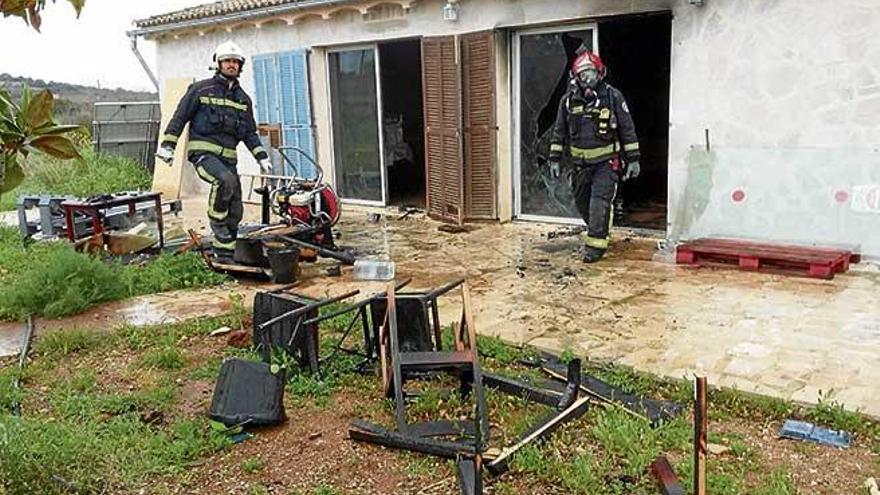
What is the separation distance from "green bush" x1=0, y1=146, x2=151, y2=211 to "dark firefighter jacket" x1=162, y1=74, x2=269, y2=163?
4794 millimetres

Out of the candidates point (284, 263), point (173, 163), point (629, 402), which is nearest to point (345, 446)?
point (629, 402)

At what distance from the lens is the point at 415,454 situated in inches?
134

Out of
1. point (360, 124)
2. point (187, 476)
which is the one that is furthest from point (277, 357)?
point (360, 124)

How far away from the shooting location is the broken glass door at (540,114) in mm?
8234

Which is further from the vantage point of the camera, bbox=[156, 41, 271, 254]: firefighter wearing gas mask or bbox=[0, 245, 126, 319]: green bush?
bbox=[156, 41, 271, 254]: firefighter wearing gas mask

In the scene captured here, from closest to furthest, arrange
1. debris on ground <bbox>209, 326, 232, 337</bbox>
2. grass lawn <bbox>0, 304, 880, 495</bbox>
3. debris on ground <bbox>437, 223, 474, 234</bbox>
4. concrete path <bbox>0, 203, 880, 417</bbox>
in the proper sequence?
grass lawn <bbox>0, 304, 880, 495</bbox>, concrete path <bbox>0, 203, 880, 417</bbox>, debris on ground <bbox>209, 326, 232, 337</bbox>, debris on ground <bbox>437, 223, 474, 234</bbox>

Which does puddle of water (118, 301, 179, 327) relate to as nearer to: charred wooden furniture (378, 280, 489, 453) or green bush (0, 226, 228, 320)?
green bush (0, 226, 228, 320)

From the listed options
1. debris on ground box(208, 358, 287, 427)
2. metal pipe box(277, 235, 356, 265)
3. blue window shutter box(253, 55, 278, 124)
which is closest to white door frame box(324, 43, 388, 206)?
blue window shutter box(253, 55, 278, 124)

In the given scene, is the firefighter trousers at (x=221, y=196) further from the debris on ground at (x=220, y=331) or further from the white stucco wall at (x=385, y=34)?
the white stucco wall at (x=385, y=34)

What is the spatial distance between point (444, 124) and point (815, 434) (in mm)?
6173

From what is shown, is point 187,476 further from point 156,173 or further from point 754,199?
point 156,173

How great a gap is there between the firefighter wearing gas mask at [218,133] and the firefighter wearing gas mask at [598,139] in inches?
112

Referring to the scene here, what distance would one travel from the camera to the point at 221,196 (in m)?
6.91

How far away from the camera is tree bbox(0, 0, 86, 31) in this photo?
1806 millimetres
